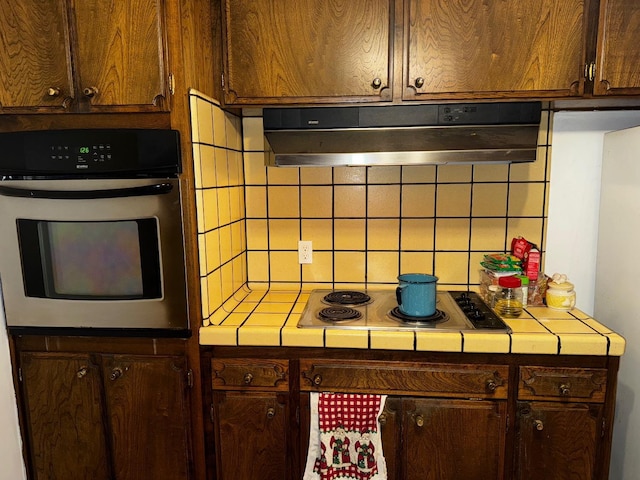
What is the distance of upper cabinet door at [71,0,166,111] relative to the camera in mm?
1342

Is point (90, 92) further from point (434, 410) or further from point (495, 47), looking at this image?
point (434, 410)

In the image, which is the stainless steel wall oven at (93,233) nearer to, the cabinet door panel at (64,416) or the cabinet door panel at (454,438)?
the cabinet door panel at (64,416)

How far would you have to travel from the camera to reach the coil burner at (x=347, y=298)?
1767 mm

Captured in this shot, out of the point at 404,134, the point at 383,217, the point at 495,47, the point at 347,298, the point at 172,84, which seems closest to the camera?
the point at 172,84

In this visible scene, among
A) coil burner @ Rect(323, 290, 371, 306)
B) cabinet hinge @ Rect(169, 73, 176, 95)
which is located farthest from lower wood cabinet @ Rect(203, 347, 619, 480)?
cabinet hinge @ Rect(169, 73, 176, 95)

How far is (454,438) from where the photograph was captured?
144 centimetres

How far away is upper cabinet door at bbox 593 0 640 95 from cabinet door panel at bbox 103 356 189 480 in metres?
1.75

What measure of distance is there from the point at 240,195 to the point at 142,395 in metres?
0.90

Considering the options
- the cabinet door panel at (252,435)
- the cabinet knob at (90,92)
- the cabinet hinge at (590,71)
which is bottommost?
the cabinet door panel at (252,435)

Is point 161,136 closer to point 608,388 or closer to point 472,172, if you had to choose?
point 472,172

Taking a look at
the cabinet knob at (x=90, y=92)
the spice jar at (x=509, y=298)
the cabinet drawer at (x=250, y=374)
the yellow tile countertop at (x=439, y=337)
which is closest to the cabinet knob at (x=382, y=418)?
the yellow tile countertop at (x=439, y=337)

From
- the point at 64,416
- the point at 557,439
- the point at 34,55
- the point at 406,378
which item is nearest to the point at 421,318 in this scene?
the point at 406,378

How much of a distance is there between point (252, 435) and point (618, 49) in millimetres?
1823

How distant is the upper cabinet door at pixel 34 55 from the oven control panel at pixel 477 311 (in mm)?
1573
